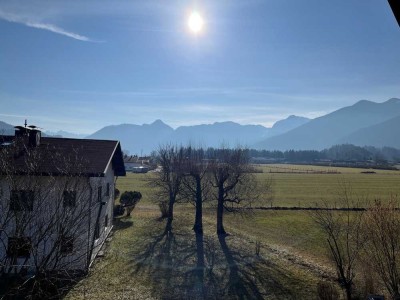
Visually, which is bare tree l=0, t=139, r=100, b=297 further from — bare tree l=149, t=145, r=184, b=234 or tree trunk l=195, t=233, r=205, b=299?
bare tree l=149, t=145, r=184, b=234

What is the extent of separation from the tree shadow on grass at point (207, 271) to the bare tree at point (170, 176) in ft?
29.2

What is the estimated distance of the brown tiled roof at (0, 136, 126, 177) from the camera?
1839 cm

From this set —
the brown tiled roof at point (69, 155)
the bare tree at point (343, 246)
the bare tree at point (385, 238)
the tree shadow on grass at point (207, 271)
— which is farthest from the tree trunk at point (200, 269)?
the bare tree at point (385, 238)

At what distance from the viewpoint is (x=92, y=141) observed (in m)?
25.0

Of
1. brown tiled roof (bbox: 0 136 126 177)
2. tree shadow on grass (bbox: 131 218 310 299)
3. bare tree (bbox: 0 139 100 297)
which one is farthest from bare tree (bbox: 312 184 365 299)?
brown tiled roof (bbox: 0 136 126 177)

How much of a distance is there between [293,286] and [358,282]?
11.2 feet

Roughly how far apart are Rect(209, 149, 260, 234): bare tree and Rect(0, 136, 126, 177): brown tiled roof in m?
11.0

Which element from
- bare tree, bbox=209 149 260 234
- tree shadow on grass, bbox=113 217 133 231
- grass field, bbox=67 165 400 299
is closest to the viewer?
grass field, bbox=67 165 400 299

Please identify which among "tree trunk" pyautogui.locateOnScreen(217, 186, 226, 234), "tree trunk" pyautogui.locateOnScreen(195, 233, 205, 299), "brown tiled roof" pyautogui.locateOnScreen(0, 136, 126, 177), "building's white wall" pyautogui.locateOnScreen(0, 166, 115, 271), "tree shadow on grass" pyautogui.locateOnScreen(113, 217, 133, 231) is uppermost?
"brown tiled roof" pyautogui.locateOnScreen(0, 136, 126, 177)

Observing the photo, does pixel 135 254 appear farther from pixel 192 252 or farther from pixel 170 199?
pixel 170 199

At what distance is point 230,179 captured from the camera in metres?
33.0

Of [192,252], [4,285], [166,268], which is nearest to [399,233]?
[166,268]

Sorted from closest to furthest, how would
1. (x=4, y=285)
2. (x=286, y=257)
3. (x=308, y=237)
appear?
(x=4, y=285)
(x=286, y=257)
(x=308, y=237)

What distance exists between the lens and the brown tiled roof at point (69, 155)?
18.4m
